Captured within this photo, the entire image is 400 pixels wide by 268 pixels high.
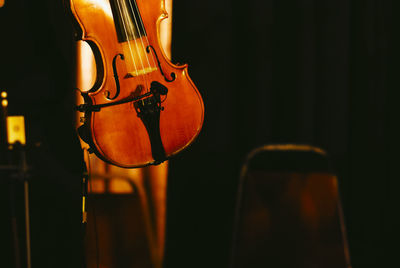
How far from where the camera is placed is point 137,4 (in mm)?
917

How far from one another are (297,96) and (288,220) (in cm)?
52

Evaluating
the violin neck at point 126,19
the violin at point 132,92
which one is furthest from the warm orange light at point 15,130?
the violin neck at point 126,19

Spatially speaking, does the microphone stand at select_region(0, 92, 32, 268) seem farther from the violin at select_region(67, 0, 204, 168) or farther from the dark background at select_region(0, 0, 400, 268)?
the violin at select_region(67, 0, 204, 168)

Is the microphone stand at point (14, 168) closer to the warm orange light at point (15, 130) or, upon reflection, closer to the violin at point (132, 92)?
the warm orange light at point (15, 130)

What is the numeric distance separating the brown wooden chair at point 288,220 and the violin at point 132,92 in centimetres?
52

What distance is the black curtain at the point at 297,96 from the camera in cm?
143

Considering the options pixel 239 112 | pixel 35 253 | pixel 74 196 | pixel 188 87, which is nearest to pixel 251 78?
pixel 239 112

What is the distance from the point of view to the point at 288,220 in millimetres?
1396

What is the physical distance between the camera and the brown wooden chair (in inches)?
52.3

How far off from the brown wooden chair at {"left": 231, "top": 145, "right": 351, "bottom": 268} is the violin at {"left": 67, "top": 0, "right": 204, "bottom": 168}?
1.69ft

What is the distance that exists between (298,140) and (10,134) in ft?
3.68

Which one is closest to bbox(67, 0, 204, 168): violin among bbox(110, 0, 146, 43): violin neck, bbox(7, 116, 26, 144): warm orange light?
bbox(110, 0, 146, 43): violin neck

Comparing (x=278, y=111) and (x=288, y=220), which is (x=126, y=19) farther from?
(x=288, y=220)

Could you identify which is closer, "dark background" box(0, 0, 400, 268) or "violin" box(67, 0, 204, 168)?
"violin" box(67, 0, 204, 168)
